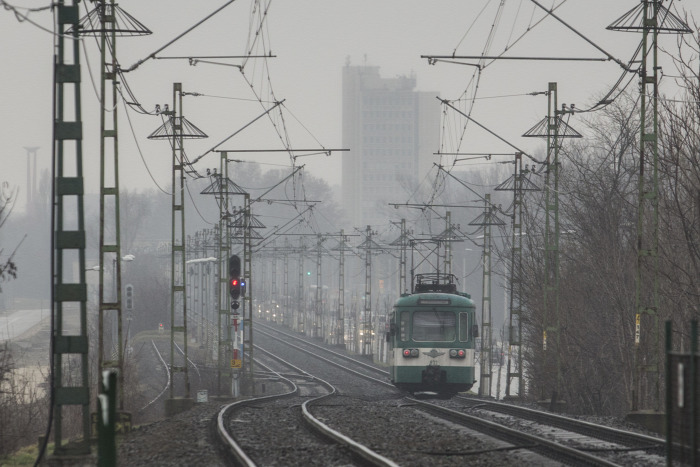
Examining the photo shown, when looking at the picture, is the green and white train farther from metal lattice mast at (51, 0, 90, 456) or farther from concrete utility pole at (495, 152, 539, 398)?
metal lattice mast at (51, 0, 90, 456)

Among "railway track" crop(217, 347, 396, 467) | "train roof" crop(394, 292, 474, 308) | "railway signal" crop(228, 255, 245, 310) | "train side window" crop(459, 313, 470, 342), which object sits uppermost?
"railway signal" crop(228, 255, 245, 310)

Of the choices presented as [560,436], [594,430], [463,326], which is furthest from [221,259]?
[560,436]

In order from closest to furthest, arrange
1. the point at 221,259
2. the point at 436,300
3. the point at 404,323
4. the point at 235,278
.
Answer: the point at 436,300, the point at 404,323, the point at 235,278, the point at 221,259

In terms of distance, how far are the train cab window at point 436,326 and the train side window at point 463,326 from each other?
0.15 m

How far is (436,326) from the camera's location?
2667 cm

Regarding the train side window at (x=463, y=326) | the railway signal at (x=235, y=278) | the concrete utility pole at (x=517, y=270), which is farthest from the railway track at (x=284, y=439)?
the concrete utility pole at (x=517, y=270)

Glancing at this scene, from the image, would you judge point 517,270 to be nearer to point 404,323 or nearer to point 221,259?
point 404,323

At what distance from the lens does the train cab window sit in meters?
26.6

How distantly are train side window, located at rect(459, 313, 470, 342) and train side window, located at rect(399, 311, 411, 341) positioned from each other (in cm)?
134

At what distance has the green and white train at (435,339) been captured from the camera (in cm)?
2662

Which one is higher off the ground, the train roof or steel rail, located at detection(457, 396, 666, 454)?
the train roof

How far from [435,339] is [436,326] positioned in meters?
0.34

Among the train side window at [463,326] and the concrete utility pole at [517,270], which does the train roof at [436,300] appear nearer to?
the train side window at [463,326]

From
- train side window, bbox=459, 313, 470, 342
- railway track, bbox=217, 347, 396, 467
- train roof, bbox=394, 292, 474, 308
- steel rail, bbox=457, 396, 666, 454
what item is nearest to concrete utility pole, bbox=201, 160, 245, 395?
train roof, bbox=394, 292, 474, 308
